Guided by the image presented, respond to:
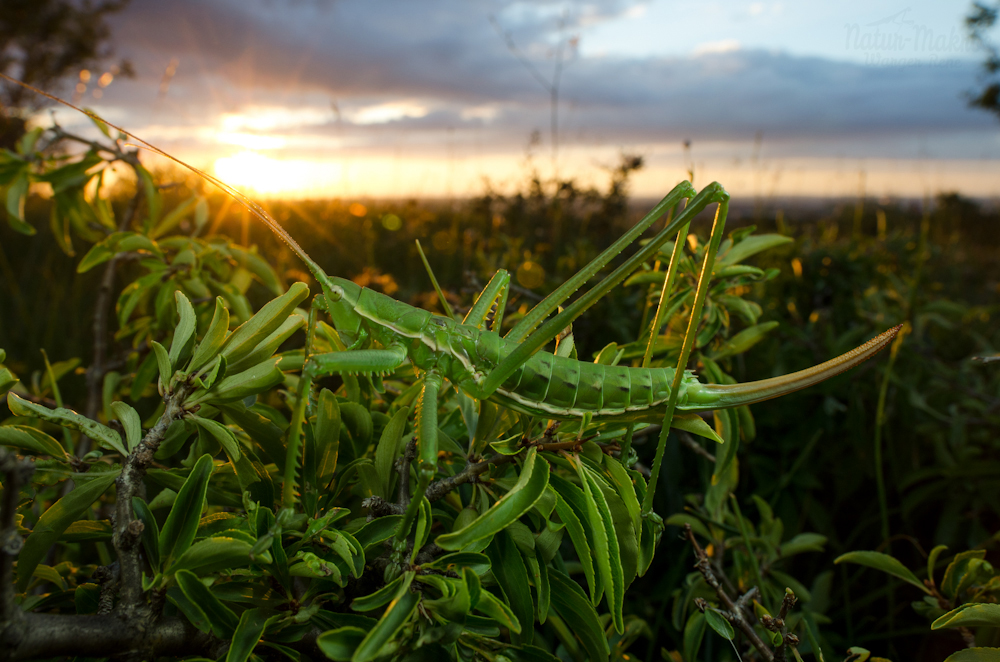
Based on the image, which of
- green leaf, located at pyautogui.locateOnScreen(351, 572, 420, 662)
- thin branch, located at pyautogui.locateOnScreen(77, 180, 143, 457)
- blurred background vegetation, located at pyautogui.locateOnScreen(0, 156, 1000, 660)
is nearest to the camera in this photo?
green leaf, located at pyautogui.locateOnScreen(351, 572, 420, 662)

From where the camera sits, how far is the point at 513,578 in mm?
720

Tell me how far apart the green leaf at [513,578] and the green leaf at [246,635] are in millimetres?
306

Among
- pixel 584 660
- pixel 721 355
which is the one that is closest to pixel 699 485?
pixel 721 355

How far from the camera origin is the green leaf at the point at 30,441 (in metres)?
0.71

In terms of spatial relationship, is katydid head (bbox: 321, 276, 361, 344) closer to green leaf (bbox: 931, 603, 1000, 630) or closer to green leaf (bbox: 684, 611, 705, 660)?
green leaf (bbox: 684, 611, 705, 660)

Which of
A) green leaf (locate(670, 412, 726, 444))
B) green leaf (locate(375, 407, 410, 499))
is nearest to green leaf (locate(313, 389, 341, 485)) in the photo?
green leaf (locate(375, 407, 410, 499))

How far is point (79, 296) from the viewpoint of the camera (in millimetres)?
3871

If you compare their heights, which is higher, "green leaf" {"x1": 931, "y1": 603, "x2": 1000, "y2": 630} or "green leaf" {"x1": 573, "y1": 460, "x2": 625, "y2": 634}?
"green leaf" {"x1": 573, "y1": 460, "x2": 625, "y2": 634}

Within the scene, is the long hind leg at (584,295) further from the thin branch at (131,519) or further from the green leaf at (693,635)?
the green leaf at (693,635)

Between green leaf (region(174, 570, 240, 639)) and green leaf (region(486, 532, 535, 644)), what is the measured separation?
0.35m

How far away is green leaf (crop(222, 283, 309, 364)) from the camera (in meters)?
0.80

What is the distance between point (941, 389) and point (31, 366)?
15.1 feet

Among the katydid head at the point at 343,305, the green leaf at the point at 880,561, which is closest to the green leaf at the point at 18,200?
the katydid head at the point at 343,305

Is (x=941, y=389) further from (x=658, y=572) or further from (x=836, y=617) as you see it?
(x=658, y=572)
